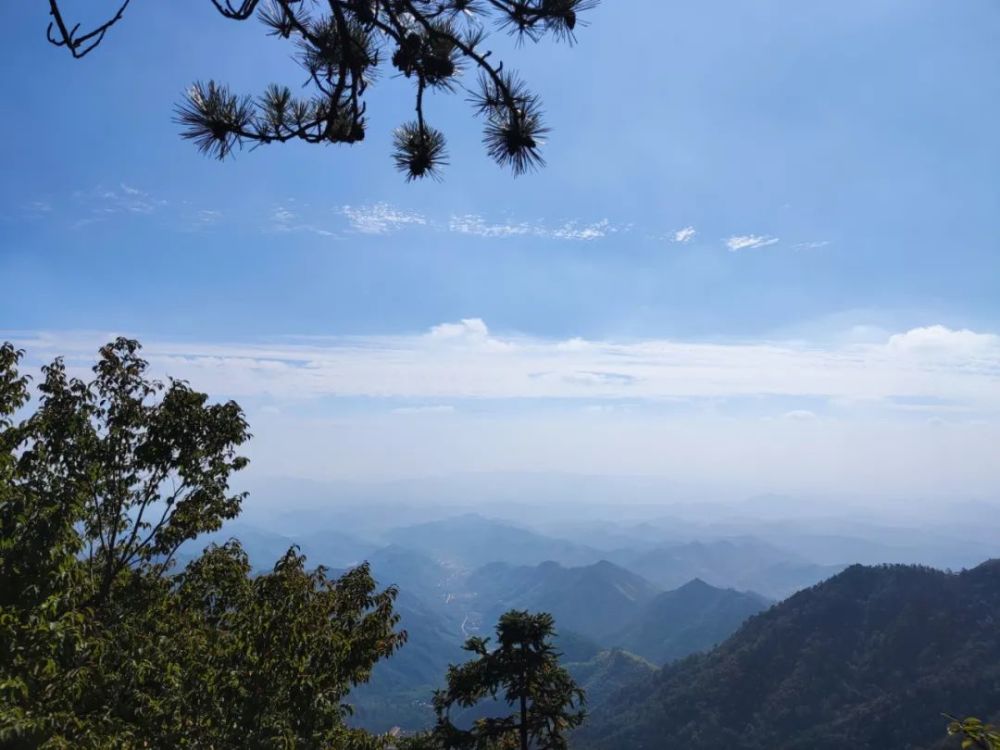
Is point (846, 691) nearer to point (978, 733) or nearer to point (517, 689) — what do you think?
point (517, 689)

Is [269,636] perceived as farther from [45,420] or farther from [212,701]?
[45,420]

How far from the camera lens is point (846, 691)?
18012 cm

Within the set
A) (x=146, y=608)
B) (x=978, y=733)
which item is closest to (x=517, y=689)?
(x=146, y=608)

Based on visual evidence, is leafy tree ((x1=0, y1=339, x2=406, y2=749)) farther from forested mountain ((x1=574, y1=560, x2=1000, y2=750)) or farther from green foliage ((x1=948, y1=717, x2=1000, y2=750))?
forested mountain ((x1=574, y1=560, x2=1000, y2=750))

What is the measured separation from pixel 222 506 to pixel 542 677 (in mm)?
12967

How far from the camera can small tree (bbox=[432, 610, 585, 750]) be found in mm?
18855

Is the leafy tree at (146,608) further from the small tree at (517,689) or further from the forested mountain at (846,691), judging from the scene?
the forested mountain at (846,691)

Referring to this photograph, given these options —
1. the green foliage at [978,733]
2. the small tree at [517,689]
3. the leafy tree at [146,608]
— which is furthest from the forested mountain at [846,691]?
the green foliage at [978,733]

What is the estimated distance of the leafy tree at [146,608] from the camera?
6.74 metres

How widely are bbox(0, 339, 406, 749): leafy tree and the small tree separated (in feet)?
25.5

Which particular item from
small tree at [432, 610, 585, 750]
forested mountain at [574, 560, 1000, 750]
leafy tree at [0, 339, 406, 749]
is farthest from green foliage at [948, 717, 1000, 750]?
forested mountain at [574, 560, 1000, 750]

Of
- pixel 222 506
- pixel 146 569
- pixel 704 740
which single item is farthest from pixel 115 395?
pixel 704 740

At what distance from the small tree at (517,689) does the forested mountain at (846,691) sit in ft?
563

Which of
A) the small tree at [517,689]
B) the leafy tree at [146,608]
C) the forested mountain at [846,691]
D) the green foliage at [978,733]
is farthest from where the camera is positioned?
the forested mountain at [846,691]
